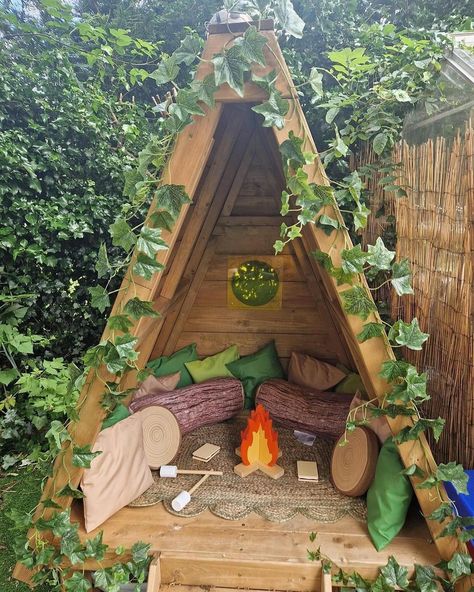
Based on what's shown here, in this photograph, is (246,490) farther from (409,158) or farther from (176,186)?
(409,158)

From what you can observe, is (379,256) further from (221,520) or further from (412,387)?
(221,520)

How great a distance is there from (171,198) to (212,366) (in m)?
1.69

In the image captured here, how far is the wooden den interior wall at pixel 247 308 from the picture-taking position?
8.32 ft

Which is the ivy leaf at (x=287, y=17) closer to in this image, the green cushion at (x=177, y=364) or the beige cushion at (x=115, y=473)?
the beige cushion at (x=115, y=473)

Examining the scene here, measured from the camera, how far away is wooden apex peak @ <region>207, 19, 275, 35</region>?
106 centimetres

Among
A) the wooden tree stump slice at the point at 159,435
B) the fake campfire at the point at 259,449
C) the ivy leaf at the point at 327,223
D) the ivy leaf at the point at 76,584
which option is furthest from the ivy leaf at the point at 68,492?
the ivy leaf at the point at 327,223

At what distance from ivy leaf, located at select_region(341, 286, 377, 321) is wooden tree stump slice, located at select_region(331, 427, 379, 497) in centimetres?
65

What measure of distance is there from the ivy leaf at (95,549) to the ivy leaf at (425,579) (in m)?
1.04

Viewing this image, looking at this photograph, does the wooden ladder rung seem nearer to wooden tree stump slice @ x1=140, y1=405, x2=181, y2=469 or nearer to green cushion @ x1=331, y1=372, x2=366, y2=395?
wooden tree stump slice @ x1=140, y1=405, x2=181, y2=469

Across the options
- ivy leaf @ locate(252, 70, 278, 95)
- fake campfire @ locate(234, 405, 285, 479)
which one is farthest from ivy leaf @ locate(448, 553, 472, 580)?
ivy leaf @ locate(252, 70, 278, 95)

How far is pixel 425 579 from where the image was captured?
1.21 metres

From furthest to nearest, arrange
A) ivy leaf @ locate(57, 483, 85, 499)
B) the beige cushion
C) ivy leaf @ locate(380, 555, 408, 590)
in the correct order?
1. the beige cushion
2. ivy leaf @ locate(57, 483, 85, 499)
3. ivy leaf @ locate(380, 555, 408, 590)

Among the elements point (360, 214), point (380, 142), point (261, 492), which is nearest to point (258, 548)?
point (261, 492)

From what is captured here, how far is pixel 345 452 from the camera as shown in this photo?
5.42ft
